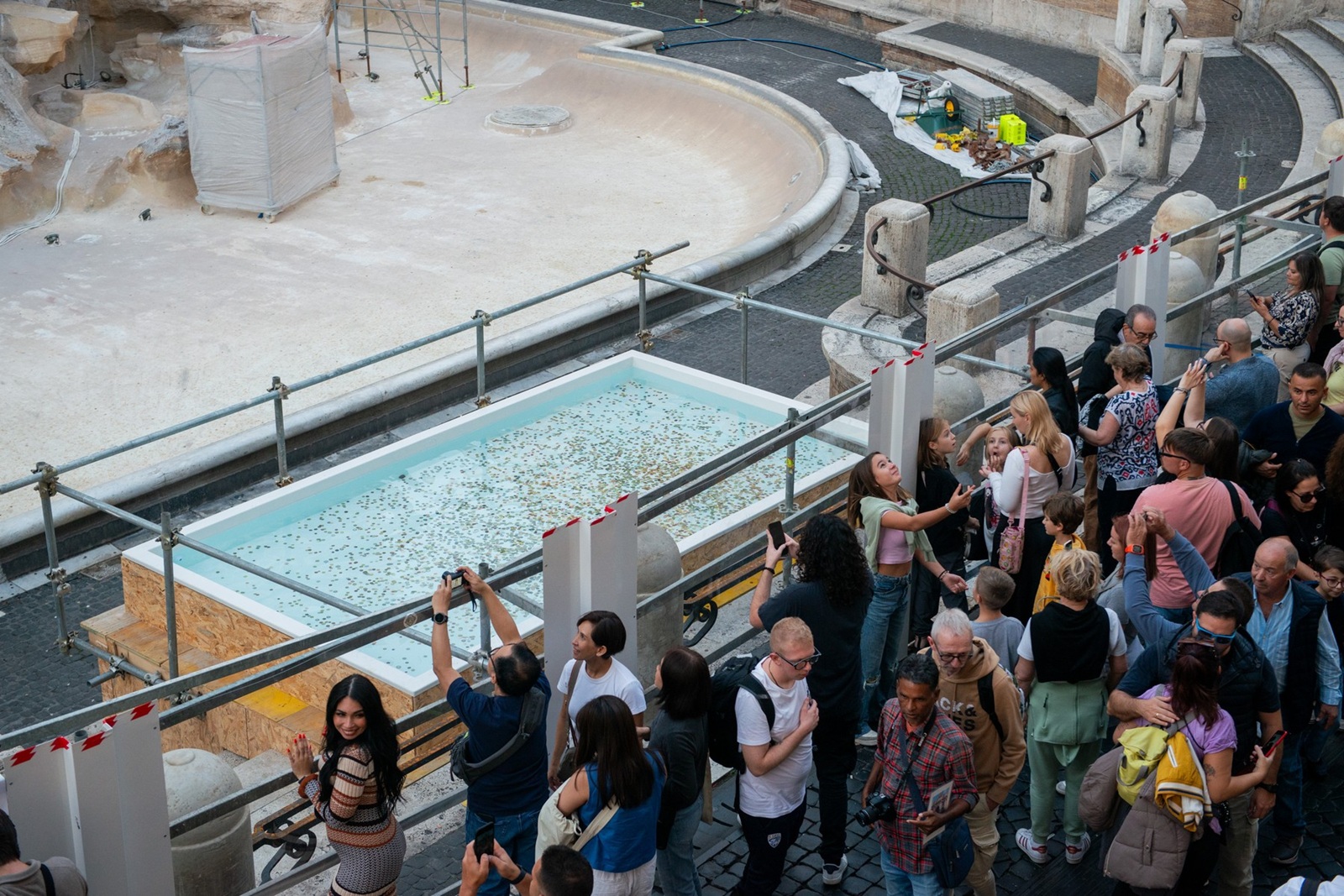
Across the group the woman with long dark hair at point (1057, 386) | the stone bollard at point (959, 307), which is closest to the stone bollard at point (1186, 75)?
the stone bollard at point (959, 307)

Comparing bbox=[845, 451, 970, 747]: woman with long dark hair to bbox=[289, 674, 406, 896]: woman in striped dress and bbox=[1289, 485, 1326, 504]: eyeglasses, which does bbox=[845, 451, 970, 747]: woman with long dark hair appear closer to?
bbox=[1289, 485, 1326, 504]: eyeglasses

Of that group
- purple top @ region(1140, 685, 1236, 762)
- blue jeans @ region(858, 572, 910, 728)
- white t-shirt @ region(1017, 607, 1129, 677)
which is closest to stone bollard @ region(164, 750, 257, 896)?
blue jeans @ region(858, 572, 910, 728)

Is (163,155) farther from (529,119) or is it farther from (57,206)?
(529,119)

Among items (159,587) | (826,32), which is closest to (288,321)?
(159,587)

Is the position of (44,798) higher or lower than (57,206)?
higher

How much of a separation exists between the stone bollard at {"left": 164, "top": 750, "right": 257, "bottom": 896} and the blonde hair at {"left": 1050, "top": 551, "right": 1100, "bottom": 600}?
2.85 meters

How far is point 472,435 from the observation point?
1023cm

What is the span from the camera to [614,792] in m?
4.62

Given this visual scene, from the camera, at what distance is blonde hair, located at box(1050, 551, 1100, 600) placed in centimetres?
527

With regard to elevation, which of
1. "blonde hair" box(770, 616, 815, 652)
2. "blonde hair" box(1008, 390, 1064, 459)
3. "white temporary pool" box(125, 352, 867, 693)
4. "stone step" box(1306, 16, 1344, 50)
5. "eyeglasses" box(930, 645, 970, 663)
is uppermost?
"blonde hair" box(1008, 390, 1064, 459)

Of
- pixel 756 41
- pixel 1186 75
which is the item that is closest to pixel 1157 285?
pixel 1186 75

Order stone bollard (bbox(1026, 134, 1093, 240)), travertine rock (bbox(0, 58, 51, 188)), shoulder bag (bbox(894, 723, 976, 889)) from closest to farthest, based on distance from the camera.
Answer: shoulder bag (bbox(894, 723, 976, 889)) → stone bollard (bbox(1026, 134, 1093, 240)) → travertine rock (bbox(0, 58, 51, 188))

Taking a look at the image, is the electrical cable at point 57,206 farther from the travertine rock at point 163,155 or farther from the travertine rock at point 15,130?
the travertine rock at point 163,155

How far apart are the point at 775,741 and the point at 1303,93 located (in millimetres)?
15569
